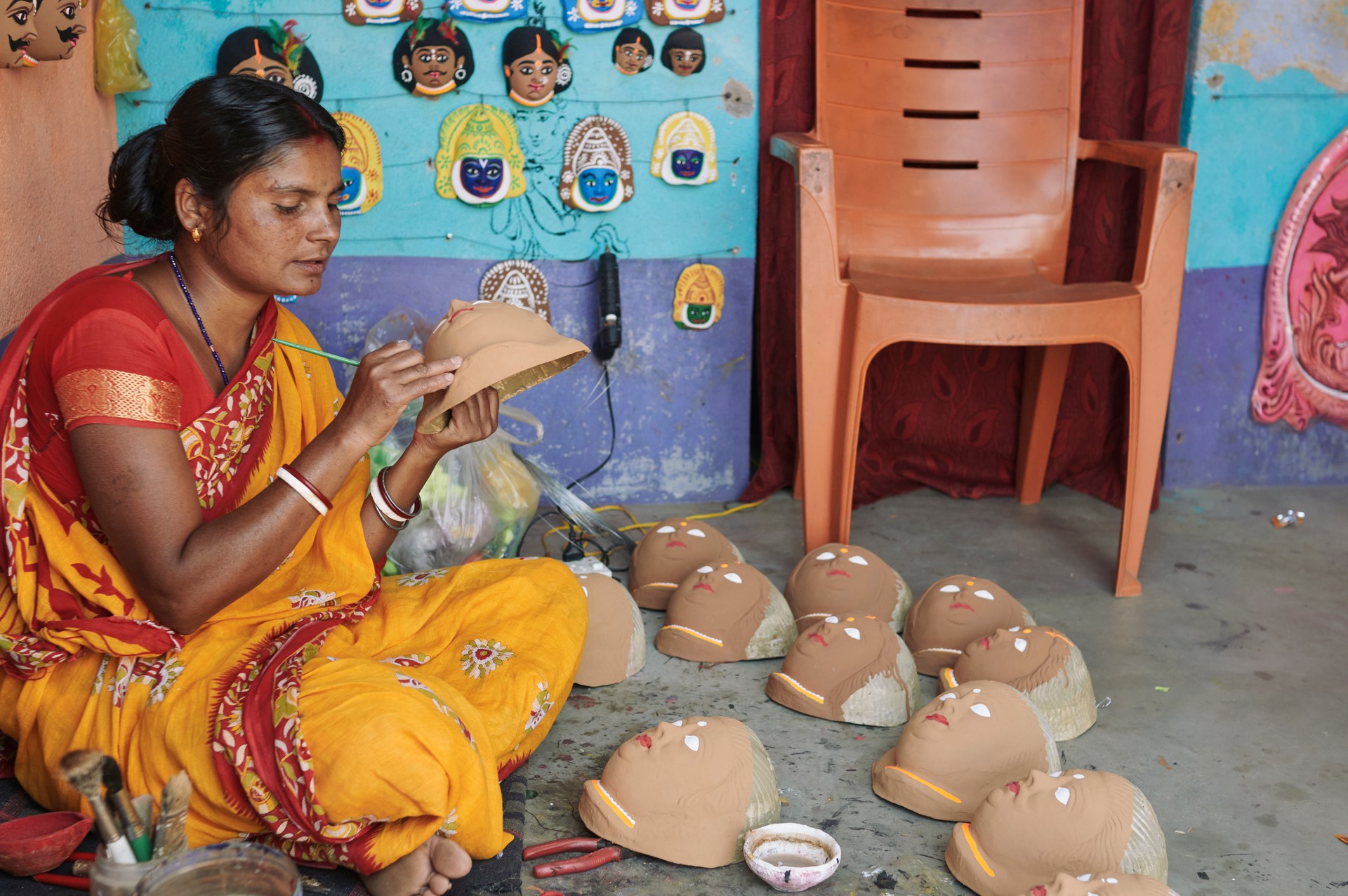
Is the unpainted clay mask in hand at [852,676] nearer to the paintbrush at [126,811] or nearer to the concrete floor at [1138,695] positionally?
the concrete floor at [1138,695]

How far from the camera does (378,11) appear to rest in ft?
9.27

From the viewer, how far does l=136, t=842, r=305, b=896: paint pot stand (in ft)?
3.66

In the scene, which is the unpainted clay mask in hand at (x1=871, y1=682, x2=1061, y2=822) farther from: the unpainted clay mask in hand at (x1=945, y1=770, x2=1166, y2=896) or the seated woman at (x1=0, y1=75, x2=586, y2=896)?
the seated woman at (x1=0, y1=75, x2=586, y2=896)

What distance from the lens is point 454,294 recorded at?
3025mm

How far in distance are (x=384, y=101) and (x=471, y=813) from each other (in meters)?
1.99

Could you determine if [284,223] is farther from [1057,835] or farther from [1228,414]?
[1228,414]

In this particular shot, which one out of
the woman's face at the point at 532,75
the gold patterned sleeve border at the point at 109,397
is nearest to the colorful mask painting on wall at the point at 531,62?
the woman's face at the point at 532,75

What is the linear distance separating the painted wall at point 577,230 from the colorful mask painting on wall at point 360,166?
0.02 m

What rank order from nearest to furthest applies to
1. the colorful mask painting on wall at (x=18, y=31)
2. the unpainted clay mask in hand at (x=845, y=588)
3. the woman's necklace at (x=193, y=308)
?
the woman's necklace at (x=193, y=308), the colorful mask painting on wall at (x=18, y=31), the unpainted clay mask in hand at (x=845, y=588)

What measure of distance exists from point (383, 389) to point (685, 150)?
1.71 metres

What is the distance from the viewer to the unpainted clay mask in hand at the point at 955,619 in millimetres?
2238

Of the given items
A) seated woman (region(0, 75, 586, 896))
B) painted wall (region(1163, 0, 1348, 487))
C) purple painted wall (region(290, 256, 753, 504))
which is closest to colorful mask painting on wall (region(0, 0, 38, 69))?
seated woman (region(0, 75, 586, 896))

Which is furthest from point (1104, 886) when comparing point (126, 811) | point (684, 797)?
point (126, 811)

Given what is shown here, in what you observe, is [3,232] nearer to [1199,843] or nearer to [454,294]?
[454,294]
